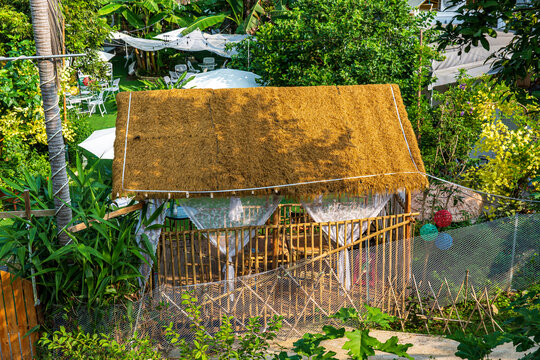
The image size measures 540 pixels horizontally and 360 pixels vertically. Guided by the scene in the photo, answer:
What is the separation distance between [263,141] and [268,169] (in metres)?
0.55

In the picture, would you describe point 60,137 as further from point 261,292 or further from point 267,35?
point 267,35

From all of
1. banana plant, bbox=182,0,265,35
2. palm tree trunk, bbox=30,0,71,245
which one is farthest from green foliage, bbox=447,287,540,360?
banana plant, bbox=182,0,265,35

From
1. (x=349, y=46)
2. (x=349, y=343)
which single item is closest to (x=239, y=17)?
(x=349, y=46)

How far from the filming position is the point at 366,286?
828 cm

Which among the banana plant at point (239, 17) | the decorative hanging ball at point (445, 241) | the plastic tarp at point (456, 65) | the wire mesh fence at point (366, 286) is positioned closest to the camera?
the wire mesh fence at point (366, 286)

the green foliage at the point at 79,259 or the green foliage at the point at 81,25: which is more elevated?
the green foliage at the point at 81,25

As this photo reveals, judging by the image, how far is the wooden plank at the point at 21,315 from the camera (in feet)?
22.3

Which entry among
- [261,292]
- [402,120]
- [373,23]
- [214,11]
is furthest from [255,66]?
[214,11]

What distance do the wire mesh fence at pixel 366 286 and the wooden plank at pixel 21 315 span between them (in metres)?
0.45

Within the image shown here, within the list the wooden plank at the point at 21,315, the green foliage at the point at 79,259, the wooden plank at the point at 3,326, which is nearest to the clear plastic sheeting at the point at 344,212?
the green foliage at the point at 79,259

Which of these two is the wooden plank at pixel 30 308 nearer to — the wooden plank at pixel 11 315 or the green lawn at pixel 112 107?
the wooden plank at pixel 11 315

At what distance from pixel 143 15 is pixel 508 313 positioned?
23.1 m

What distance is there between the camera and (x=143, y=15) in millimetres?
26500

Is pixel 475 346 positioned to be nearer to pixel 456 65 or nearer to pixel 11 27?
pixel 456 65
